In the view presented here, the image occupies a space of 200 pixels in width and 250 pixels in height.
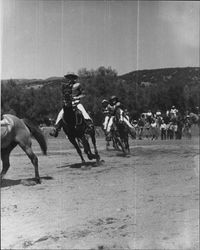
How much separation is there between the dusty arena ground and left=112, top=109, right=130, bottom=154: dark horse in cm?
5

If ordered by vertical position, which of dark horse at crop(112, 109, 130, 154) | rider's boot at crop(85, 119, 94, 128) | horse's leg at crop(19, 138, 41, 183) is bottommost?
horse's leg at crop(19, 138, 41, 183)

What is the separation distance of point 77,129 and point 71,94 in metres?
0.26

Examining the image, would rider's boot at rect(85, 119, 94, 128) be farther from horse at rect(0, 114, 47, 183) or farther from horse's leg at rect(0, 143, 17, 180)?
horse's leg at rect(0, 143, 17, 180)

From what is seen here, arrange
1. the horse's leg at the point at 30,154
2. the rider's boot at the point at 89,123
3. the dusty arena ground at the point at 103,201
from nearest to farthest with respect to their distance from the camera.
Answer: the dusty arena ground at the point at 103,201 → the horse's leg at the point at 30,154 → the rider's boot at the point at 89,123

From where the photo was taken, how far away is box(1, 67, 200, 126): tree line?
2.49m

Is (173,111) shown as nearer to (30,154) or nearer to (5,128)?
(30,154)

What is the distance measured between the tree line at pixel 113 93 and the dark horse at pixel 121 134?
0.28ft

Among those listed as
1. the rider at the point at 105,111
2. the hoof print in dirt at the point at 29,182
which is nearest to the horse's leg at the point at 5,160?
→ the hoof print in dirt at the point at 29,182

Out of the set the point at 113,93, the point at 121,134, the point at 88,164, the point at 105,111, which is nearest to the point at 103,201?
the point at 88,164

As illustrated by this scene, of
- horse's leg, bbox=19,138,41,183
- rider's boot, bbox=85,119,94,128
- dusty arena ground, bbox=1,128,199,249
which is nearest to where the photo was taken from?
dusty arena ground, bbox=1,128,199,249

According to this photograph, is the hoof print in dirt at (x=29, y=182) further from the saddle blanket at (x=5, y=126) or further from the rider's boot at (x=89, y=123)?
the rider's boot at (x=89, y=123)

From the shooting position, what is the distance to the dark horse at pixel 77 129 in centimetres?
262

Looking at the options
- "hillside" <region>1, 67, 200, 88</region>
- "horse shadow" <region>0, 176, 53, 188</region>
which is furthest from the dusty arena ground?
"hillside" <region>1, 67, 200, 88</region>

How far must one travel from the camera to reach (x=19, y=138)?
260 cm
